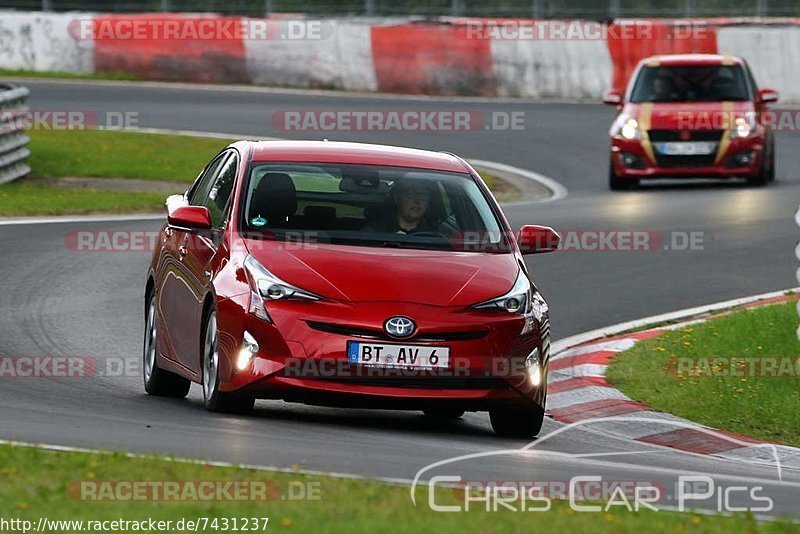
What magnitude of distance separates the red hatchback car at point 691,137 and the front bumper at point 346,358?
46.6 feet

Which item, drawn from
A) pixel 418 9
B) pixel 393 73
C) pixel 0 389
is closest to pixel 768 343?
pixel 0 389

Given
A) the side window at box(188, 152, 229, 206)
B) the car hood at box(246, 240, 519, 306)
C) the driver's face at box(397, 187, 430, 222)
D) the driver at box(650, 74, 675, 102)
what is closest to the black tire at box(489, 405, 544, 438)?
the car hood at box(246, 240, 519, 306)

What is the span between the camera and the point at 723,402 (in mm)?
11141

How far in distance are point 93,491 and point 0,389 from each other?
3715mm

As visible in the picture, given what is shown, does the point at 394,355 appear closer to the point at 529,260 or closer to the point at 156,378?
the point at 156,378

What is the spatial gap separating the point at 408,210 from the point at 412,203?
5 centimetres

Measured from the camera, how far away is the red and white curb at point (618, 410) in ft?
33.4

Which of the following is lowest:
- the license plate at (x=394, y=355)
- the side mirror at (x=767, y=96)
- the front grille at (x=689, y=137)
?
the front grille at (x=689, y=137)

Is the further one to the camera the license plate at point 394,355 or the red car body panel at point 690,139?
the red car body panel at point 690,139

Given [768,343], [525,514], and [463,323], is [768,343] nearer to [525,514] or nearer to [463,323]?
[463,323]

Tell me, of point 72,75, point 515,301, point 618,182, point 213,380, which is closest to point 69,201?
point 618,182

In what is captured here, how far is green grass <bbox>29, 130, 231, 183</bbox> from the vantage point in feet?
80.1

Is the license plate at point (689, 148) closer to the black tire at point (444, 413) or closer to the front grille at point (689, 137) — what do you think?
the front grille at point (689, 137)

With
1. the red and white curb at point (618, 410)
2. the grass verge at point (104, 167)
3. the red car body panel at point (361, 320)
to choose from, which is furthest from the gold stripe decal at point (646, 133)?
the red car body panel at point (361, 320)
